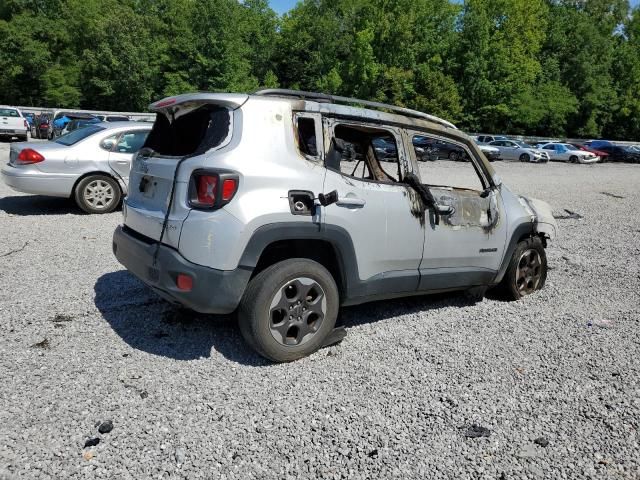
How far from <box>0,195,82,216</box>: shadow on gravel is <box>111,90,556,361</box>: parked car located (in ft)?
17.0

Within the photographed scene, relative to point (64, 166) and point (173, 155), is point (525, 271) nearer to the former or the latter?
point (173, 155)

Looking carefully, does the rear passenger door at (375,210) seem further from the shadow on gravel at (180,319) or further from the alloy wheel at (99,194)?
the alloy wheel at (99,194)

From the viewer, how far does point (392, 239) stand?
388 cm

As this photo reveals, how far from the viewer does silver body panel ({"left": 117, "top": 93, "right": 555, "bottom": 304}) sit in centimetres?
319

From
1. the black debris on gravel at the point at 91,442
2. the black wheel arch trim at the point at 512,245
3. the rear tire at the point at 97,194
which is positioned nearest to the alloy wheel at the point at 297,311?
the black debris on gravel at the point at 91,442

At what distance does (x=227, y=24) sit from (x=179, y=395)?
186 ft

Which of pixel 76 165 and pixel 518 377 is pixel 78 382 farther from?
pixel 76 165

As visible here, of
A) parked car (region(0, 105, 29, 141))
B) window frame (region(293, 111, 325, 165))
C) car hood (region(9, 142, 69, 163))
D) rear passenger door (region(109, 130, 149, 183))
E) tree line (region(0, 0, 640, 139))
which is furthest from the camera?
tree line (region(0, 0, 640, 139))

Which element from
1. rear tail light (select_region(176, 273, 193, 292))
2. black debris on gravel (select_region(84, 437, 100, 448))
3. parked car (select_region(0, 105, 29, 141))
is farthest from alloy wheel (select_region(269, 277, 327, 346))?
parked car (select_region(0, 105, 29, 141))

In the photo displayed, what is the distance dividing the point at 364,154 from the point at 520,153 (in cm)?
3259

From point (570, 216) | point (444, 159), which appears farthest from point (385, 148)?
point (570, 216)

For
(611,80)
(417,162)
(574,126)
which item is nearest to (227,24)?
(574,126)

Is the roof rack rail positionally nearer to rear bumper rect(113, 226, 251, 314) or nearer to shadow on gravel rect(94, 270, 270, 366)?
rear bumper rect(113, 226, 251, 314)

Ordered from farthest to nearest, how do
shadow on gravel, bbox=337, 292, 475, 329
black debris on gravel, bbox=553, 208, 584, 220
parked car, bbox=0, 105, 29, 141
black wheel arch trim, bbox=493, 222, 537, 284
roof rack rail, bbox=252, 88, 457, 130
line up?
parked car, bbox=0, 105, 29, 141 → black debris on gravel, bbox=553, 208, 584, 220 → black wheel arch trim, bbox=493, 222, 537, 284 → shadow on gravel, bbox=337, 292, 475, 329 → roof rack rail, bbox=252, 88, 457, 130
